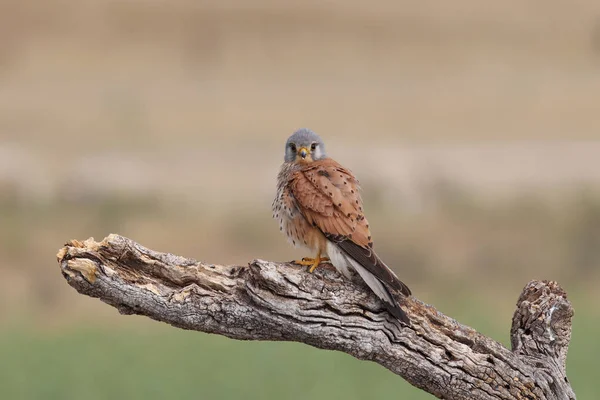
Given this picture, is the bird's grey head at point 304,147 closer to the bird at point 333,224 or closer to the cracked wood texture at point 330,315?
the bird at point 333,224

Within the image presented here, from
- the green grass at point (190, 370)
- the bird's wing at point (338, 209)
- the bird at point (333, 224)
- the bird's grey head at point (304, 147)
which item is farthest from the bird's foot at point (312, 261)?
the green grass at point (190, 370)

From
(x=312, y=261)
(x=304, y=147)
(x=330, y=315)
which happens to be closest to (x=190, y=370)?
(x=304, y=147)

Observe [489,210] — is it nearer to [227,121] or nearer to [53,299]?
[53,299]

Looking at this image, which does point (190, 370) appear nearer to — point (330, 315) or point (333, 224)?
point (333, 224)

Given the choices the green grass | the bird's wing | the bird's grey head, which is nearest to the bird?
the bird's wing

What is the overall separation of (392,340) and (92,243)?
4.93 ft

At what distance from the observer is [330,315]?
574 cm

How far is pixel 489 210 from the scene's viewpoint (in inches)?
816

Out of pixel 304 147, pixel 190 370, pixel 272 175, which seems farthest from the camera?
pixel 272 175

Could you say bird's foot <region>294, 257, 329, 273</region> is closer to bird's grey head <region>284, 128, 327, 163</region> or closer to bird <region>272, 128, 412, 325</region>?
bird <region>272, 128, 412, 325</region>

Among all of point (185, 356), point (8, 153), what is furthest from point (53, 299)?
point (8, 153)

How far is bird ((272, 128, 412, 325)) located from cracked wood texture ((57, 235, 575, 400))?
0.10 meters

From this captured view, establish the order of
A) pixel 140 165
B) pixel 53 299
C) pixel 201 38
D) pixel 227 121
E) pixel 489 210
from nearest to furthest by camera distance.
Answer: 1. pixel 53 299
2. pixel 489 210
3. pixel 140 165
4. pixel 227 121
5. pixel 201 38

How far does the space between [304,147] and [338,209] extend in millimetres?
899
